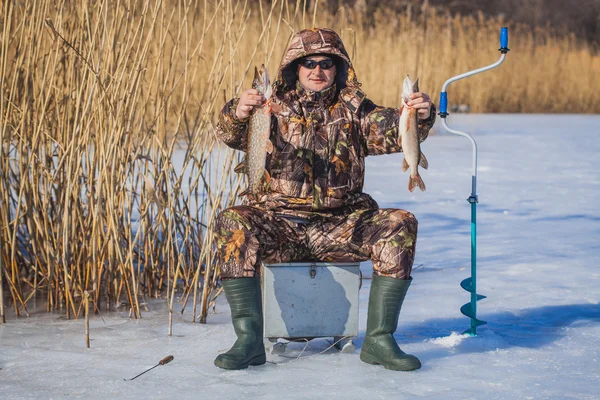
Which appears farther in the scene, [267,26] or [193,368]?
[267,26]

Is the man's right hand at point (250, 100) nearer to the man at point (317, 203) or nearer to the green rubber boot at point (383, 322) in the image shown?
the man at point (317, 203)

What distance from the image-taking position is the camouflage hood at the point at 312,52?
3.11 metres

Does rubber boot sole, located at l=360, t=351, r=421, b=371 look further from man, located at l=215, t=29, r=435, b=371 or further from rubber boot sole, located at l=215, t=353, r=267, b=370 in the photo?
rubber boot sole, located at l=215, t=353, r=267, b=370

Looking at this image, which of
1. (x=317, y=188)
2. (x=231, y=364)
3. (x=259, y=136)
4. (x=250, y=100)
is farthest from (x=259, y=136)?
(x=231, y=364)

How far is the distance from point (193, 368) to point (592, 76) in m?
13.2

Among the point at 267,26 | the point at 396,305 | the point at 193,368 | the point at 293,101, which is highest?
the point at 267,26

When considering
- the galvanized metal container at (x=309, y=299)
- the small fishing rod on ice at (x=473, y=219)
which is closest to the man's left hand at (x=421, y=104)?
the small fishing rod on ice at (x=473, y=219)

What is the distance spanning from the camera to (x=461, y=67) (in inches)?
510

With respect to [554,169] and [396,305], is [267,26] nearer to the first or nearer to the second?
[396,305]

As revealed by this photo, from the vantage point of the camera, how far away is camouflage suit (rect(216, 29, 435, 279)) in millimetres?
2910

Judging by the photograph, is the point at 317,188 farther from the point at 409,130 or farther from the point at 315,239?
the point at 409,130

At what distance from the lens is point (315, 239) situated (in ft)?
9.82

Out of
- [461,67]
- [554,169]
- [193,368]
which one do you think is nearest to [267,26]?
[193,368]

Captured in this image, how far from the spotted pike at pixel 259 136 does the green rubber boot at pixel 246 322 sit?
0.36 meters
